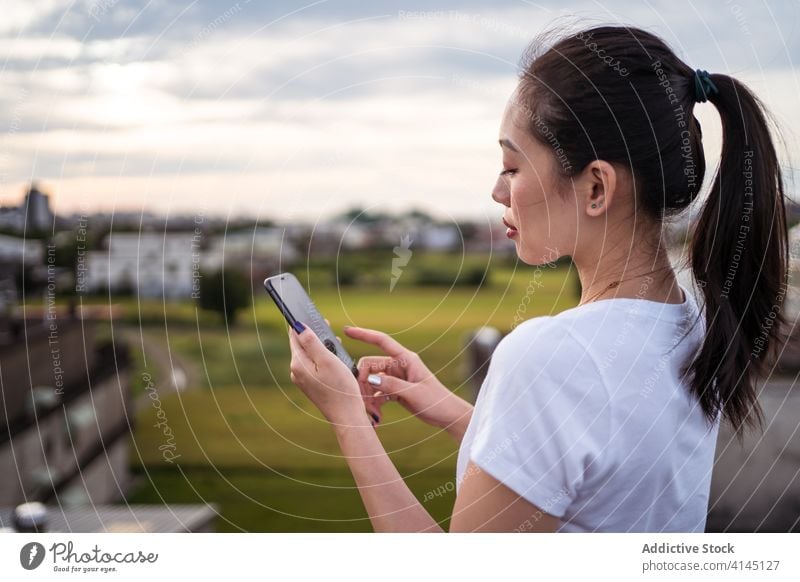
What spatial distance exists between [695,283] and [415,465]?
2.43 feet

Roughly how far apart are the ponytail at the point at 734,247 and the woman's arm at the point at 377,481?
0.25 m

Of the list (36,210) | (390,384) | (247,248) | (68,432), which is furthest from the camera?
(68,432)

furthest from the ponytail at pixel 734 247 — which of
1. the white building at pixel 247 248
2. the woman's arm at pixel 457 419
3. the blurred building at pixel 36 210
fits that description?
the blurred building at pixel 36 210

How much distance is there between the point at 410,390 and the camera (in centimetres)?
85

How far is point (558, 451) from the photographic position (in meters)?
0.62

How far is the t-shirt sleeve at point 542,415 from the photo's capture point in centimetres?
60

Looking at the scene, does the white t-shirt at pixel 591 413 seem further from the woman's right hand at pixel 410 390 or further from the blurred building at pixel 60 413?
the blurred building at pixel 60 413

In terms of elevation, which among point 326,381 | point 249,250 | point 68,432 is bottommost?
point 68,432

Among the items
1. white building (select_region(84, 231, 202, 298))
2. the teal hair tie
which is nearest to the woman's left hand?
the teal hair tie

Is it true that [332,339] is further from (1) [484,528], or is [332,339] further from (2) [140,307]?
(2) [140,307]

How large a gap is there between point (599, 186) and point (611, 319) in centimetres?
13

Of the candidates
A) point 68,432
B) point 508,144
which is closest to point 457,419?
point 508,144

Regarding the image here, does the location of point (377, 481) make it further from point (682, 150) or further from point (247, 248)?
point (247, 248)
